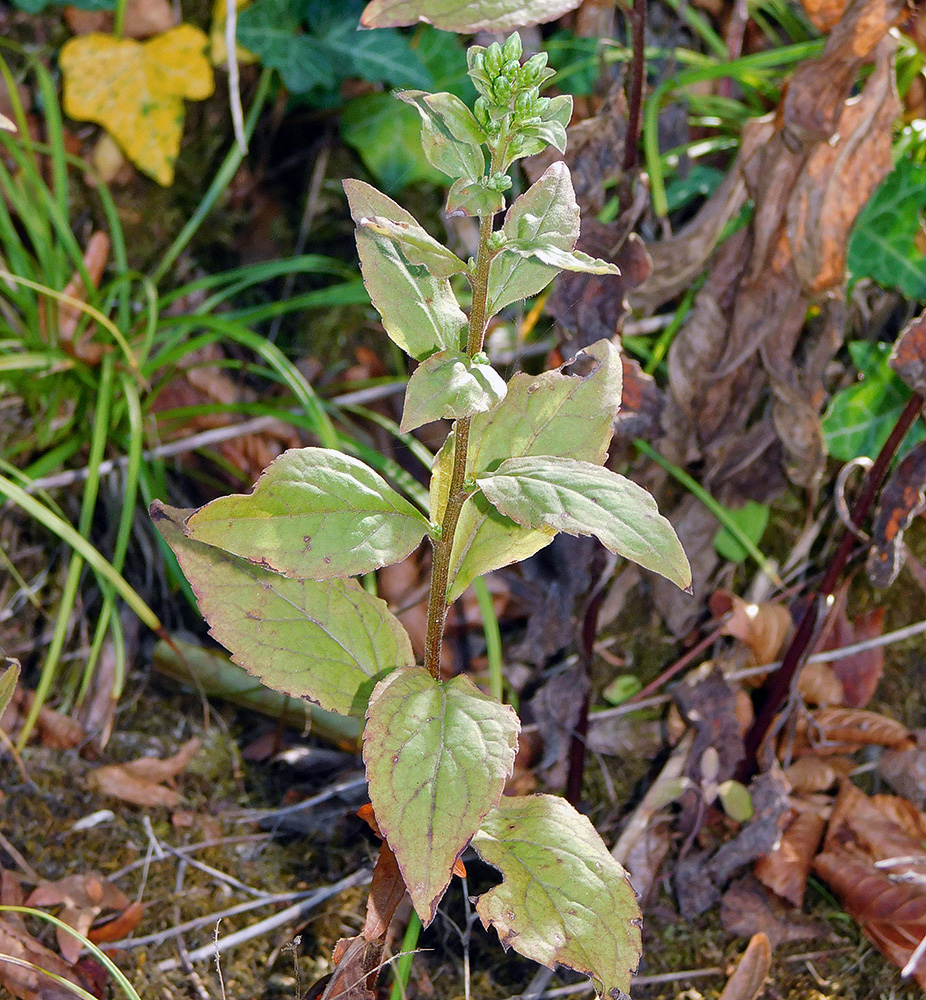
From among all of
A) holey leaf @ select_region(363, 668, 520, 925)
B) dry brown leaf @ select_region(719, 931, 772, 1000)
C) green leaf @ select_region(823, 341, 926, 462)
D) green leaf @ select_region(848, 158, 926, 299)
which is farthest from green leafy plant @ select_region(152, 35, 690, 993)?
green leaf @ select_region(848, 158, 926, 299)

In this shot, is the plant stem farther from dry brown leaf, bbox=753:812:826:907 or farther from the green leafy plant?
dry brown leaf, bbox=753:812:826:907

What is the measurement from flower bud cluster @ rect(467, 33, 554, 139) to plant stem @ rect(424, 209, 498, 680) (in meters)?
0.03

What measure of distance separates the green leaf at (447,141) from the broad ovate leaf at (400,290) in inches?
3.7

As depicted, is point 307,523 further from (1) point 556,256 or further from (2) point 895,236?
(2) point 895,236

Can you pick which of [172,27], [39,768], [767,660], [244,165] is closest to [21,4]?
[172,27]

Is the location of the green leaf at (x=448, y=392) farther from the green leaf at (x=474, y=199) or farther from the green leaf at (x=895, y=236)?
the green leaf at (x=895, y=236)

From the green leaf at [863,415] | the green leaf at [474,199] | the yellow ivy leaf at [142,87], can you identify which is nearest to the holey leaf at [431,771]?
the green leaf at [474,199]

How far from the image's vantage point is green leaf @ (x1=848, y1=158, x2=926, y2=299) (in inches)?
66.6

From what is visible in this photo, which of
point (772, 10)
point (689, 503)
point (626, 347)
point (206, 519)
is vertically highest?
point (772, 10)

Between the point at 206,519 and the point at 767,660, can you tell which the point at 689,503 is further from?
the point at 206,519

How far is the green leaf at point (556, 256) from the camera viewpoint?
78cm

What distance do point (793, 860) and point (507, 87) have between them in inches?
48.6

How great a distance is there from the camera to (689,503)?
176 centimetres

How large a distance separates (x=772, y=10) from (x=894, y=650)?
1.45 meters
